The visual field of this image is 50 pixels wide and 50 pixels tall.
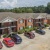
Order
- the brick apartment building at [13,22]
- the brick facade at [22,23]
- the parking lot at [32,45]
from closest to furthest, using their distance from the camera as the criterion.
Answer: the parking lot at [32,45] → the brick apartment building at [13,22] → the brick facade at [22,23]

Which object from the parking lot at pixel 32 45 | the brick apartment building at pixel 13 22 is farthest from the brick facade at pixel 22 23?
the parking lot at pixel 32 45

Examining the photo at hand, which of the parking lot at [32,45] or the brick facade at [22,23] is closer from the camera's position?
the parking lot at [32,45]

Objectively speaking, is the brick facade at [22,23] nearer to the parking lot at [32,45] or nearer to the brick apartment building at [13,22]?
the brick apartment building at [13,22]

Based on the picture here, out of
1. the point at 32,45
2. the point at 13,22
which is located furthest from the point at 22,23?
the point at 32,45

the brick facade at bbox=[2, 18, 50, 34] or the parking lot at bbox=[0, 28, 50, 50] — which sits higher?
the brick facade at bbox=[2, 18, 50, 34]

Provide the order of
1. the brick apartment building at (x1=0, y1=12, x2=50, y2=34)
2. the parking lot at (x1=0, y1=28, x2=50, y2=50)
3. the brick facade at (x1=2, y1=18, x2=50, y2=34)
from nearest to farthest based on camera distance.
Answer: the parking lot at (x1=0, y1=28, x2=50, y2=50) < the brick apartment building at (x1=0, y1=12, x2=50, y2=34) < the brick facade at (x1=2, y1=18, x2=50, y2=34)

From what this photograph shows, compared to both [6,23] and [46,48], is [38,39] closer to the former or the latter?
[46,48]

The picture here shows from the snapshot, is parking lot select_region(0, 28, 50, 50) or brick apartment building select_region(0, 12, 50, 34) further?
brick apartment building select_region(0, 12, 50, 34)

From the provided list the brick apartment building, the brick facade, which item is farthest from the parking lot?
the brick facade

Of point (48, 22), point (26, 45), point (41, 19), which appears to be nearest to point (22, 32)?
point (26, 45)

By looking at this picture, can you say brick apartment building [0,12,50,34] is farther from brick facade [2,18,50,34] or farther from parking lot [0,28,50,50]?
parking lot [0,28,50,50]

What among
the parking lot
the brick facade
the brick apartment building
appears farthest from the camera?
the brick facade
